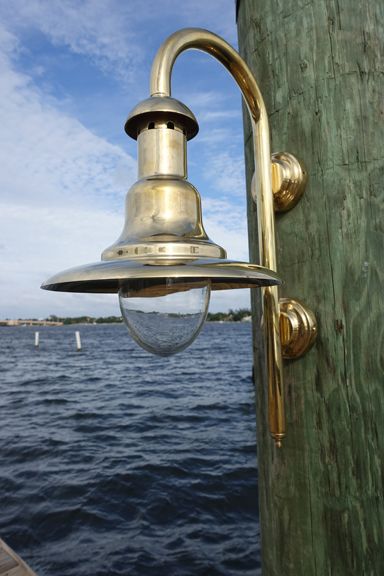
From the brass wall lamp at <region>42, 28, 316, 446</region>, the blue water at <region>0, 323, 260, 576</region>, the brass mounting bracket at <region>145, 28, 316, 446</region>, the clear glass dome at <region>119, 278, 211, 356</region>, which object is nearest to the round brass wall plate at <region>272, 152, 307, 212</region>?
the brass mounting bracket at <region>145, 28, 316, 446</region>

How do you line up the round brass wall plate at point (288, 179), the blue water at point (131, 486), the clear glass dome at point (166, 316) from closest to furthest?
the clear glass dome at point (166, 316)
the round brass wall plate at point (288, 179)
the blue water at point (131, 486)

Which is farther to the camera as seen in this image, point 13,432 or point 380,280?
point 13,432

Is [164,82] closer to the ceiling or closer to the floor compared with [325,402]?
closer to the ceiling

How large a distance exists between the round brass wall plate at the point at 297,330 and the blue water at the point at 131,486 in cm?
544

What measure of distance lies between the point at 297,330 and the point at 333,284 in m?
0.15

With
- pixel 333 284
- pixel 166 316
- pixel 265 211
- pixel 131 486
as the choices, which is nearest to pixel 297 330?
pixel 333 284

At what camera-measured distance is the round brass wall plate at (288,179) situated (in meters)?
1.11

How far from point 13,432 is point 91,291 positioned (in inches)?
512

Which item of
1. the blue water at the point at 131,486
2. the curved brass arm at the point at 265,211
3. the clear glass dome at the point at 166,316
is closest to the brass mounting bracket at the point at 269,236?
the curved brass arm at the point at 265,211

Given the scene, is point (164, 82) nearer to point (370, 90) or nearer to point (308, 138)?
point (308, 138)

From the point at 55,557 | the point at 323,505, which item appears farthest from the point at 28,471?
the point at 323,505

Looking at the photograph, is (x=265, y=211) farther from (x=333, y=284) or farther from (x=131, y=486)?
(x=131, y=486)

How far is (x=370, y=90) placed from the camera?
1069mm

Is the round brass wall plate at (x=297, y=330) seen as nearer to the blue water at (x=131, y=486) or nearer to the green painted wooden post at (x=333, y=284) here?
the green painted wooden post at (x=333, y=284)
